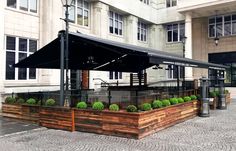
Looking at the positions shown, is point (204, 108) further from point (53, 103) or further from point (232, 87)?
point (232, 87)

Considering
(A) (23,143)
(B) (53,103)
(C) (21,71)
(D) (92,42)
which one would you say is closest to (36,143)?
(A) (23,143)

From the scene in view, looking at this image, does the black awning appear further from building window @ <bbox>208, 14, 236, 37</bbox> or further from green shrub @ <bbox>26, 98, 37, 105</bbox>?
building window @ <bbox>208, 14, 236, 37</bbox>

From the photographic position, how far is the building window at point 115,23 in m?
25.9

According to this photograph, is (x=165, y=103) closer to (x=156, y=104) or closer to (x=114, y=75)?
(x=156, y=104)

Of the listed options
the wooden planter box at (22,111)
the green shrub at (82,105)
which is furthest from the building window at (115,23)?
the green shrub at (82,105)

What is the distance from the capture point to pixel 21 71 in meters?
16.5

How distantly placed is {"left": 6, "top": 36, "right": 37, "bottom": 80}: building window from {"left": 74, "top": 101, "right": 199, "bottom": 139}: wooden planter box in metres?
8.13

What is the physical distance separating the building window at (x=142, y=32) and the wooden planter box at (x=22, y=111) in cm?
2019

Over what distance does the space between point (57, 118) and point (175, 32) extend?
25.3 metres

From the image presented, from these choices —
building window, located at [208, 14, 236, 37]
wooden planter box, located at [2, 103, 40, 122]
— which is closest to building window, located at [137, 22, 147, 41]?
building window, located at [208, 14, 236, 37]

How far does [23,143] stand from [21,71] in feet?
31.1

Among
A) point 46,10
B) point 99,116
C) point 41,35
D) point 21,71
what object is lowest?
point 99,116

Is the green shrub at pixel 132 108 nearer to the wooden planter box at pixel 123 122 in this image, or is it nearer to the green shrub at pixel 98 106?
the wooden planter box at pixel 123 122

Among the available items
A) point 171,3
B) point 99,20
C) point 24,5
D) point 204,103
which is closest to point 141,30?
point 171,3
